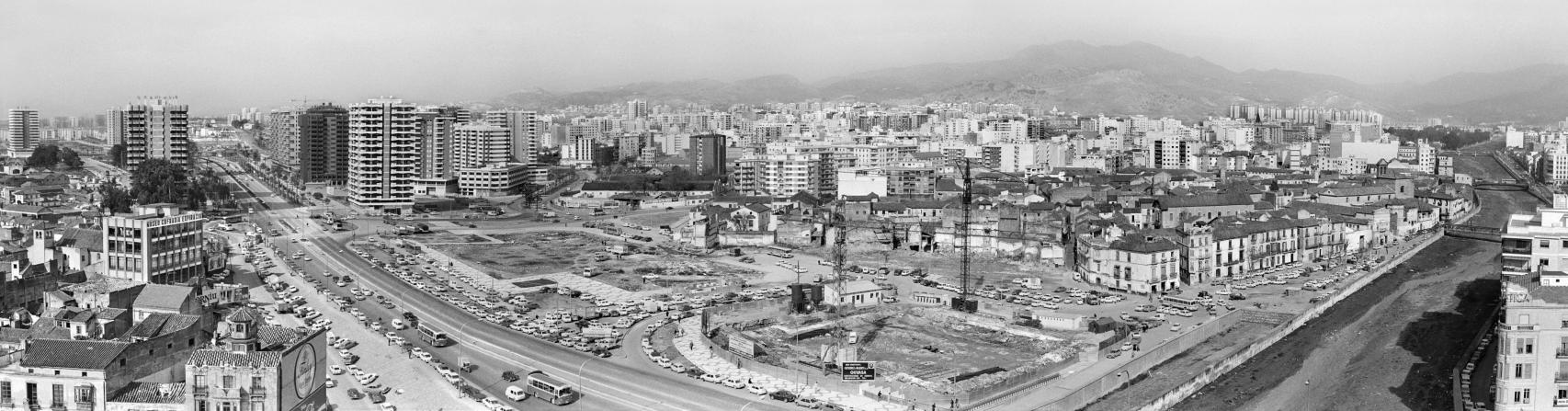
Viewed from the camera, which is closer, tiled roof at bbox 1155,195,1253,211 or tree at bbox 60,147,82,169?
tiled roof at bbox 1155,195,1253,211

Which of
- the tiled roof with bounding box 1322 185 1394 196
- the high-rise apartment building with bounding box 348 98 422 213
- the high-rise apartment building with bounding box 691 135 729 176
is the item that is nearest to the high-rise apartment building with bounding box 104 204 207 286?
the high-rise apartment building with bounding box 348 98 422 213

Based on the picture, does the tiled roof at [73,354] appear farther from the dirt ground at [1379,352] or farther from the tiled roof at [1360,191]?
the tiled roof at [1360,191]

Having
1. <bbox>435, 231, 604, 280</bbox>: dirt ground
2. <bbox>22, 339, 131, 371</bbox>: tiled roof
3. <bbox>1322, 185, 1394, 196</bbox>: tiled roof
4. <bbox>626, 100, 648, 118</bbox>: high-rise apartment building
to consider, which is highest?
<bbox>626, 100, 648, 118</bbox>: high-rise apartment building

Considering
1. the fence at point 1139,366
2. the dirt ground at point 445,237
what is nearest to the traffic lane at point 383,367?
the fence at point 1139,366

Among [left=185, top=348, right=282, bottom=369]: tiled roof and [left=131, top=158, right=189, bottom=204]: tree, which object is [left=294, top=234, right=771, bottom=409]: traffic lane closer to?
[left=185, top=348, right=282, bottom=369]: tiled roof

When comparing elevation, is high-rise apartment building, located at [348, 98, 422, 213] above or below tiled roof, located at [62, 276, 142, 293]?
above

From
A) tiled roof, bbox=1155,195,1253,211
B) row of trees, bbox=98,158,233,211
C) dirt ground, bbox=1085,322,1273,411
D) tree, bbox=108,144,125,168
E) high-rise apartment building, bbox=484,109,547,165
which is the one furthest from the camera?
high-rise apartment building, bbox=484,109,547,165

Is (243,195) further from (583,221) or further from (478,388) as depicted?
(478,388)
